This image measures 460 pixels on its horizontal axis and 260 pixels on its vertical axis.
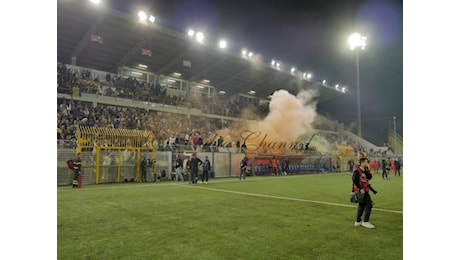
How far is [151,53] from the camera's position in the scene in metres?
21.3

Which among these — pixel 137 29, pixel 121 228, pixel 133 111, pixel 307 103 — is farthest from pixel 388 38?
pixel 133 111

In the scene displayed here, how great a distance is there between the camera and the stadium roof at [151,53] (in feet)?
54.4

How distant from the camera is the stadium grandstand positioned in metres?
16.3

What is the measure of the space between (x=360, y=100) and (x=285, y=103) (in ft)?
36.7

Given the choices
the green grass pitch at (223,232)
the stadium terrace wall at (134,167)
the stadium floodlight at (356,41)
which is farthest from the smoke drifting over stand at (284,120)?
the green grass pitch at (223,232)

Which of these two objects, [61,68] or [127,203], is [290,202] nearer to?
[127,203]

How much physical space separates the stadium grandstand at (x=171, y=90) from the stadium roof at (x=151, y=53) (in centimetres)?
6

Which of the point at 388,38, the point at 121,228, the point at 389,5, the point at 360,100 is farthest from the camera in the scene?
the point at 360,100

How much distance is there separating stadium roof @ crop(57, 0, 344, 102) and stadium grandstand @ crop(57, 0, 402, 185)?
0.21 ft

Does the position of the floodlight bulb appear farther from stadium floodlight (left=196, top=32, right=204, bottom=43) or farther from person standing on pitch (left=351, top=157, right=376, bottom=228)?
person standing on pitch (left=351, top=157, right=376, bottom=228)

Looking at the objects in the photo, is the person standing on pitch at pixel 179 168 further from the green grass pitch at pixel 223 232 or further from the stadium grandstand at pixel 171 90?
the green grass pitch at pixel 223 232

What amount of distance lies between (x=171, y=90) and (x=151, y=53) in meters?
4.09

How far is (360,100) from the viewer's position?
9.48 m

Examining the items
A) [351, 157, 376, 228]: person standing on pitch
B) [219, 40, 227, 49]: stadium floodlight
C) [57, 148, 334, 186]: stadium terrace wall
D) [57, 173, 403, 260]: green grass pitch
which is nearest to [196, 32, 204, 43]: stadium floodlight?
[219, 40, 227, 49]: stadium floodlight
